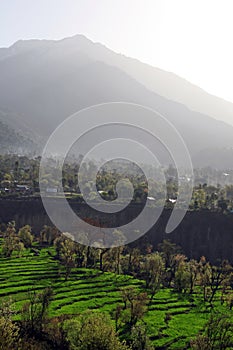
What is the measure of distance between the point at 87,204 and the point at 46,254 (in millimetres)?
24651

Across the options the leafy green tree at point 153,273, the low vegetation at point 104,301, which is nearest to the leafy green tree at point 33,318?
the low vegetation at point 104,301

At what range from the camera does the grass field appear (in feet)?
106

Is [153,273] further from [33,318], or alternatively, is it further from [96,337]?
[96,337]

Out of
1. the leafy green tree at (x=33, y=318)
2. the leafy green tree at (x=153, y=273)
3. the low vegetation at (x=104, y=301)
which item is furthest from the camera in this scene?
the leafy green tree at (x=153, y=273)

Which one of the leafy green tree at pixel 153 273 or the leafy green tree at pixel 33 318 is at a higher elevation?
the leafy green tree at pixel 153 273

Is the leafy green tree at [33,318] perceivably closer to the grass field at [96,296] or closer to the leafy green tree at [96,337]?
the grass field at [96,296]

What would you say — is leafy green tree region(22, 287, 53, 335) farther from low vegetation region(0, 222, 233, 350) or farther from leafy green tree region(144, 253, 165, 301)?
leafy green tree region(144, 253, 165, 301)

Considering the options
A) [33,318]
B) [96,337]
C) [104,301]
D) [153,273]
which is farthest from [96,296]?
[96,337]

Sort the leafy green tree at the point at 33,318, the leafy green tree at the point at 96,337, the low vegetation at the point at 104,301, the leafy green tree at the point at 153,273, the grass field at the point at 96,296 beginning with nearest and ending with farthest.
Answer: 1. the leafy green tree at the point at 96,337
2. the low vegetation at the point at 104,301
3. the leafy green tree at the point at 33,318
4. the grass field at the point at 96,296
5. the leafy green tree at the point at 153,273

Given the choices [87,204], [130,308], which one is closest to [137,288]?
[130,308]

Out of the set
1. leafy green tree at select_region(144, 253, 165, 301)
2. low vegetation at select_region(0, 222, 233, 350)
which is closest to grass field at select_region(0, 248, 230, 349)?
low vegetation at select_region(0, 222, 233, 350)

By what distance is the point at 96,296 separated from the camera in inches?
1499

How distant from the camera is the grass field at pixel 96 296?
32438 millimetres

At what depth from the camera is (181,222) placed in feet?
237
